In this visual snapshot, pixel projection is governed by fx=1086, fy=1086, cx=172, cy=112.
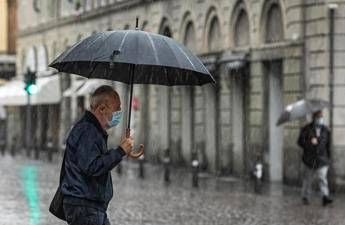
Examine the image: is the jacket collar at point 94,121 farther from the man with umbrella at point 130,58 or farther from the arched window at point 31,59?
the arched window at point 31,59

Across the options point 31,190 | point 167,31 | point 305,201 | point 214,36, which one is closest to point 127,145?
point 305,201

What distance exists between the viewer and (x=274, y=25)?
29359mm

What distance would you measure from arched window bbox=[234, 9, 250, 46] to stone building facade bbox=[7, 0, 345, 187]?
3 centimetres

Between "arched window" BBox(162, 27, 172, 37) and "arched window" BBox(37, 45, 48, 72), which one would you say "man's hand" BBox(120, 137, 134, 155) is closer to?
"arched window" BBox(162, 27, 172, 37)

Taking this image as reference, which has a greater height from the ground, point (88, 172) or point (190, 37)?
point (190, 37)

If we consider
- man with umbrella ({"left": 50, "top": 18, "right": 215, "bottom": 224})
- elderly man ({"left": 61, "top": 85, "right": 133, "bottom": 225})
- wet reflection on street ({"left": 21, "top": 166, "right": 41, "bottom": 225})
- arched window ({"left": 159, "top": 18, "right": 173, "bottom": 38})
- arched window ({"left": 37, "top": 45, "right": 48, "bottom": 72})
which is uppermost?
arched window ({"left": 159, "top": 18, "right": 173, "bottom": 38})

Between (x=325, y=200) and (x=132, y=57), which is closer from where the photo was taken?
(x=132, y=57)

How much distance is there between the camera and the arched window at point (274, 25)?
28.9 m

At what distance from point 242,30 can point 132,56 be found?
23.1 m

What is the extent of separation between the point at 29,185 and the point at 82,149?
1874cm

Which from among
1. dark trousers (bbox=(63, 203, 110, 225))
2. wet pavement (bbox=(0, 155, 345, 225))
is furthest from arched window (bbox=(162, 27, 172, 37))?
dark trousers (bbox=(63, 203, 110, 225))

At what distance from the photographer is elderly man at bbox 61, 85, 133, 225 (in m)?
8.08

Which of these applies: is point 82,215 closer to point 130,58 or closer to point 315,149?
point 130,58

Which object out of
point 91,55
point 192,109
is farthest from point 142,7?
point 91,55
